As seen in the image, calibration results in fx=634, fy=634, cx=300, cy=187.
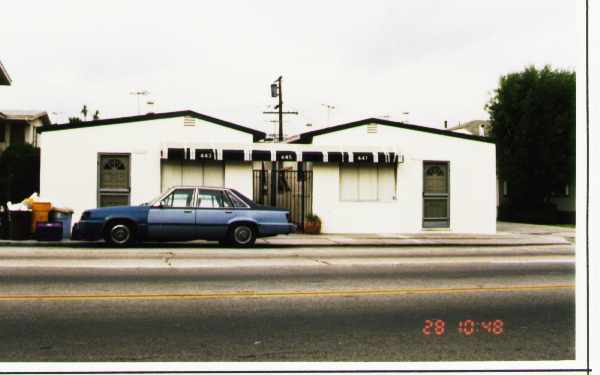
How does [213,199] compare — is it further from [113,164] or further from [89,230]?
[113,164]

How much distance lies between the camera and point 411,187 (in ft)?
72.9

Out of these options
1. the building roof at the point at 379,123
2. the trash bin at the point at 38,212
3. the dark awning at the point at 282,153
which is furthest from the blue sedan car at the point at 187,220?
the building roof at the point at 379,123

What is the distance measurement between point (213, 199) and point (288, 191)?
26.4 ft

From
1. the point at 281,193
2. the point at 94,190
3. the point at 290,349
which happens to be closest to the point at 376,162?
the point at 281,193

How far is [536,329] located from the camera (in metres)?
6.61

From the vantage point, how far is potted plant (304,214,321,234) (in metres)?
20.9

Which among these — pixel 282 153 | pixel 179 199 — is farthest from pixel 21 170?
pixel 179 199

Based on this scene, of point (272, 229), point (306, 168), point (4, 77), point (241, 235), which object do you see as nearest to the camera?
point (241, 235)

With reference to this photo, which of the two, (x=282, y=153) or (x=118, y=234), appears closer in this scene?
(x=118, y=234)

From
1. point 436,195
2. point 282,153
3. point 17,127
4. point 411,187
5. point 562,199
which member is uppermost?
point 17,127

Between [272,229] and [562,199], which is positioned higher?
[562,199]

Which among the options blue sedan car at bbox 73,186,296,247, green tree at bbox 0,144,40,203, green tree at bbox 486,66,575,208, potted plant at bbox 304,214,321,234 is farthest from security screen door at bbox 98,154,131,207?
green tree at bbox 486,66,575,208

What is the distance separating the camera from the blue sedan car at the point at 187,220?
15.2 m

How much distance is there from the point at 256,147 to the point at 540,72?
2208cm
